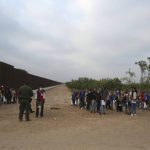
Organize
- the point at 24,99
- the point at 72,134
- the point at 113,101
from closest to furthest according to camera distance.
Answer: the point at 72,134, the point at 24,99, the point at 113,101

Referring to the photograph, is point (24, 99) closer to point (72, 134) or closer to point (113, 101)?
point (72, 134)

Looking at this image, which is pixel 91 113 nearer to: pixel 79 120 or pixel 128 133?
pixel 79 120

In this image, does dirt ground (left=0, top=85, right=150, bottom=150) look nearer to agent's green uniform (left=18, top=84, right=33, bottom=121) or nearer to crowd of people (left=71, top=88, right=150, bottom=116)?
agent's green uniform (left=18, top=84, right=33, bottom=121)

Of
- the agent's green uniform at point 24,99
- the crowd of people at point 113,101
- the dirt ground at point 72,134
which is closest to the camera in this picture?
the dirt ground at point 72,134

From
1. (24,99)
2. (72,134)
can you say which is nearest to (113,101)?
(24,99)

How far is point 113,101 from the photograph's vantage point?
31.3 meters

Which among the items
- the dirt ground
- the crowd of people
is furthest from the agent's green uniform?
the crowd of people

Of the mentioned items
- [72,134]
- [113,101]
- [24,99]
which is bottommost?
[72,134]

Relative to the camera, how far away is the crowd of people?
2833cm

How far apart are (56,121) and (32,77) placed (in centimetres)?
3822

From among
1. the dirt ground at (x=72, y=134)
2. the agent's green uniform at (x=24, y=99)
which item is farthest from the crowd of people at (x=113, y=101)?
the agent's green uniform at (x=24, y=99)

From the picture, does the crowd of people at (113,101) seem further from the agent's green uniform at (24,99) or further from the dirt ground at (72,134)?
the agent's green uniform at (24,99)

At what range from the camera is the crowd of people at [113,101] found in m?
28.3

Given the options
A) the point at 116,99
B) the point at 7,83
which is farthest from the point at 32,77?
the point at 116,99
